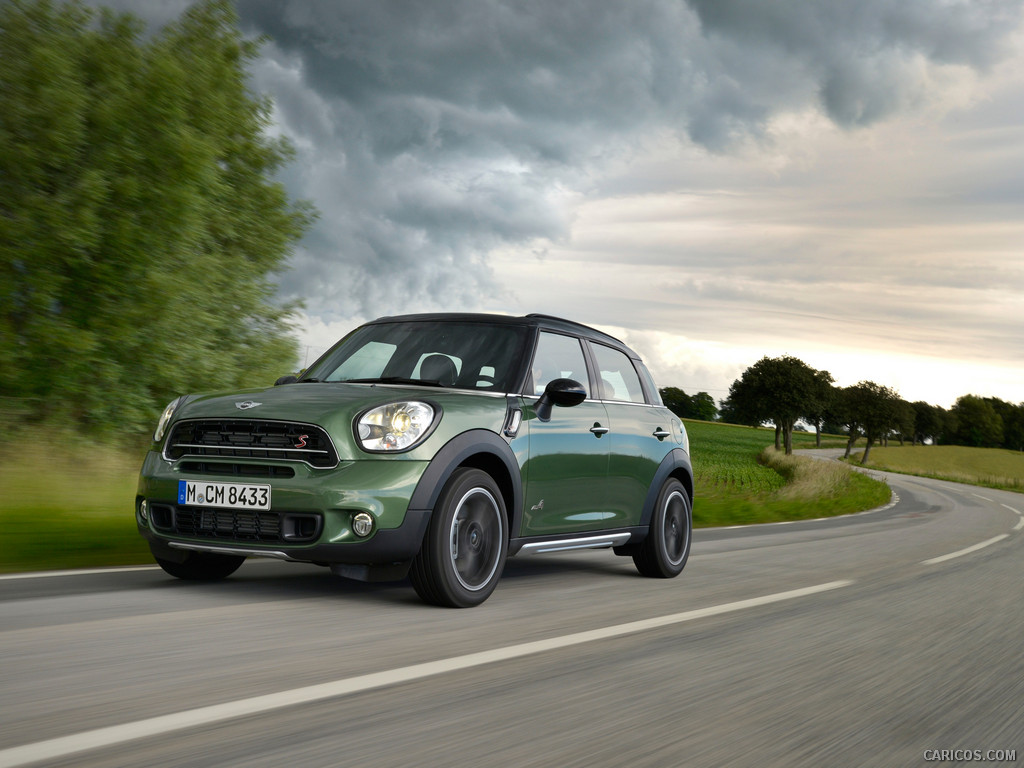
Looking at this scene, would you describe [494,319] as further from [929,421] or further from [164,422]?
[929,421]

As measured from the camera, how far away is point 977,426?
539 feet

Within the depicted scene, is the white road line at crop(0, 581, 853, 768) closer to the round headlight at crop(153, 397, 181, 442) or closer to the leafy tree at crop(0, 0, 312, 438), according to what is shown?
the round headlight at crop(153, 397, 181, 442)

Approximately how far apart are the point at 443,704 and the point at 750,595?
3.85 m

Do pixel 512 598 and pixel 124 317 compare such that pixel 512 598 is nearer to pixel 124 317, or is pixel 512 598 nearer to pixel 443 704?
pixel 443 704

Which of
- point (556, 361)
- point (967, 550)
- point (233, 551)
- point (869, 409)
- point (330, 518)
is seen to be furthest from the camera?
point (869, 409)

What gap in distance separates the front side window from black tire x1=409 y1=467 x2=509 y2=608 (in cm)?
94

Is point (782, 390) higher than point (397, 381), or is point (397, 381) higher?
point (782, 390)

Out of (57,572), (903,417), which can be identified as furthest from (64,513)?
(903,417)

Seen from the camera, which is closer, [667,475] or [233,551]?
[233,551]

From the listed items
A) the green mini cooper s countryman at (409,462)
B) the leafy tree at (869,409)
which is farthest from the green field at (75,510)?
the leafy tree at (869,409)

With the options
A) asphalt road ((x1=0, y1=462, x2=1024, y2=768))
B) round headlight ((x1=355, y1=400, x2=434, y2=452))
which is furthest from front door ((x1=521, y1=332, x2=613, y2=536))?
round headlight ((x1=355, y1=400, x2=434, y2=452))

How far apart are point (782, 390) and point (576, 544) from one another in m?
87.8

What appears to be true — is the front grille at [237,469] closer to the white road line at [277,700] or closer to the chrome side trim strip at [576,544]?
the white road line at [277,700]

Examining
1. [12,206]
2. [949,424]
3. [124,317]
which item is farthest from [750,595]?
[949,424]
